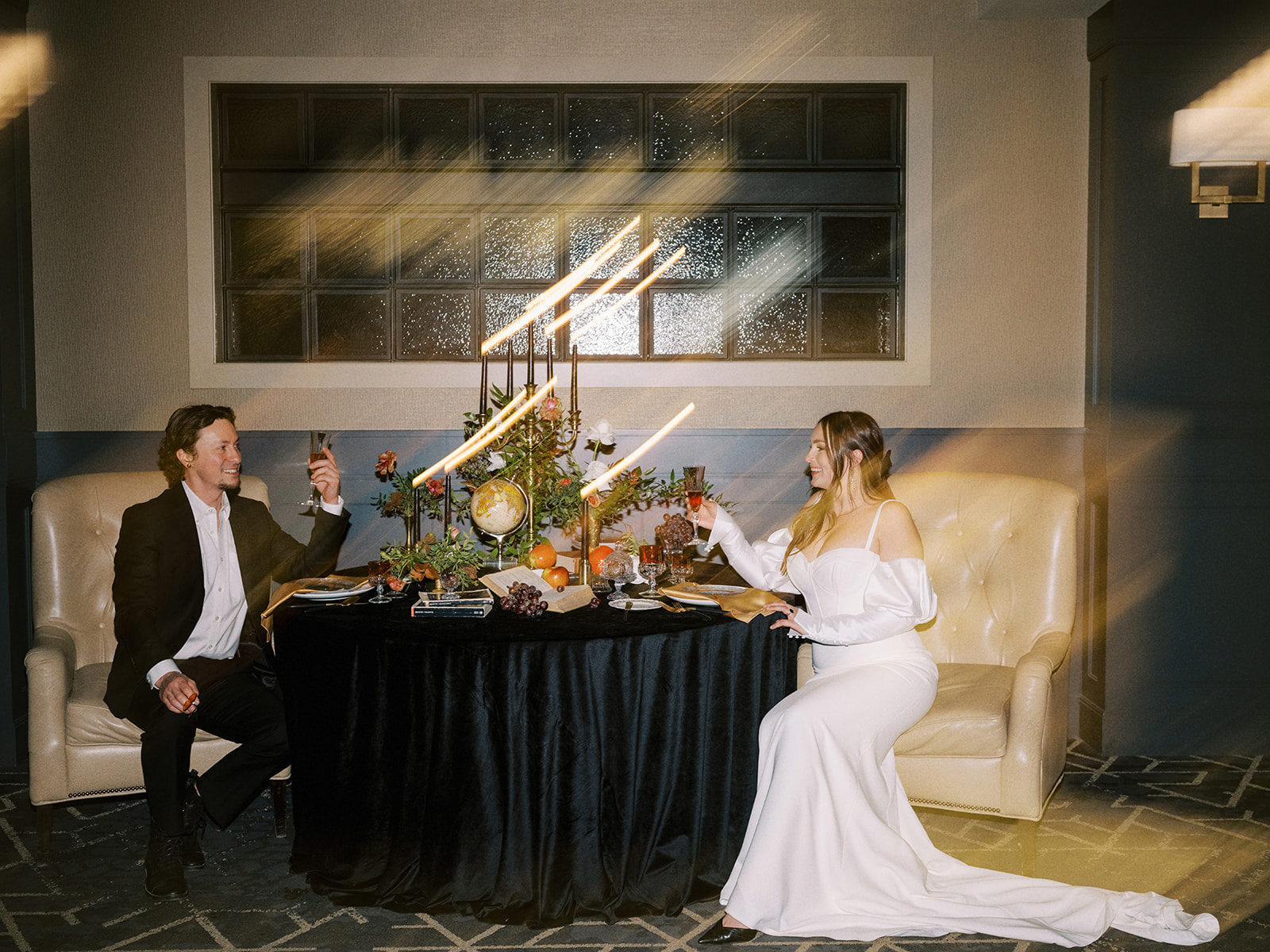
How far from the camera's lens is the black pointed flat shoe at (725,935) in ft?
8.70

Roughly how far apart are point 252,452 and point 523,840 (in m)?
2.45

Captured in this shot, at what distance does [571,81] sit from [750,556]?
2.41m

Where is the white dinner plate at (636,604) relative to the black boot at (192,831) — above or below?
above

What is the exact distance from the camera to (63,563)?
141 inches

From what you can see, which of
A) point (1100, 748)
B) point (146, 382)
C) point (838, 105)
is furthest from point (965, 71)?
point (146, 382)

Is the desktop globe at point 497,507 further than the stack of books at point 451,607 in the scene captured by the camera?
Yes

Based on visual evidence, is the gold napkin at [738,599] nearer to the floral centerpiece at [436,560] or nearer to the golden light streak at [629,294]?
the floral centerpiece at [436,560]

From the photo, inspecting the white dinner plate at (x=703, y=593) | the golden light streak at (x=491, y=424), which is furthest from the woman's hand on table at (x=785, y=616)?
the golden light streak at (x=491, y=424)

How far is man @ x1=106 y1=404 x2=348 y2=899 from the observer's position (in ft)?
9.70

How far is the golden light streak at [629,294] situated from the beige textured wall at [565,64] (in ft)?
1.10

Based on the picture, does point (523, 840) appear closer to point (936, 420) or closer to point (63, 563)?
point (63, 563)

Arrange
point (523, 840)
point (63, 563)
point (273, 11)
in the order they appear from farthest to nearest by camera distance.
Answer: point (273, 11) → point (63, 563) → point (523, 840)

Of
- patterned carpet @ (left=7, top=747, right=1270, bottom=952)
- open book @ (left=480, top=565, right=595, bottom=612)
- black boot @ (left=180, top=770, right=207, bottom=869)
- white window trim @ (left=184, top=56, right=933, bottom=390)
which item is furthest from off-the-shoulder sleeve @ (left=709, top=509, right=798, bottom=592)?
black boot @ (left=180, top=770, right=207, bottom=869)

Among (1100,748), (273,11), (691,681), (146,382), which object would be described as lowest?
(1100,748)
